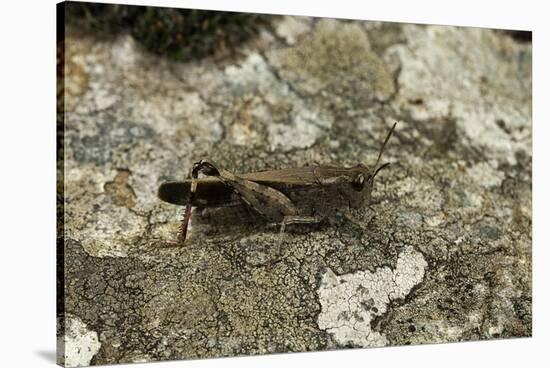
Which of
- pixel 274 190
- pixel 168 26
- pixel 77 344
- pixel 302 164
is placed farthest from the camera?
pixel 168 26

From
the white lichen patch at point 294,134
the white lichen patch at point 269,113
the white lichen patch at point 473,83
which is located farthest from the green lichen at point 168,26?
the white lichen patch at point 473,83

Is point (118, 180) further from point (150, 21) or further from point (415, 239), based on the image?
point (415, 239)

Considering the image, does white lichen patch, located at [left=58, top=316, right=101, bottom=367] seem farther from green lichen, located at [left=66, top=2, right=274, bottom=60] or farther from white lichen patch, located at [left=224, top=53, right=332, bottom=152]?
green lichen, located at [left=66, top=2, right=274, bottom=60]

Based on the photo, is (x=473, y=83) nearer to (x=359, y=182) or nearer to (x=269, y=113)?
(x=269, y=113)

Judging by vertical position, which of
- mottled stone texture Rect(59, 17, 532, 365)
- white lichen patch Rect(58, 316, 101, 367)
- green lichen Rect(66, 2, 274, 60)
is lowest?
white lichen patch Rect(58, 316, 101, 367)

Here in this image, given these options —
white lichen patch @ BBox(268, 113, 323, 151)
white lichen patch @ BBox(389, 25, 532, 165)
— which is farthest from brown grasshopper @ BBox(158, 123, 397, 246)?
white lichen patch @ BBox(389, 25, 532, 165)

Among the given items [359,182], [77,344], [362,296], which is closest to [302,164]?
[359,182]

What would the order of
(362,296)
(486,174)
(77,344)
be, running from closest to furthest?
(77,344)
(362,296)
(486,174)
